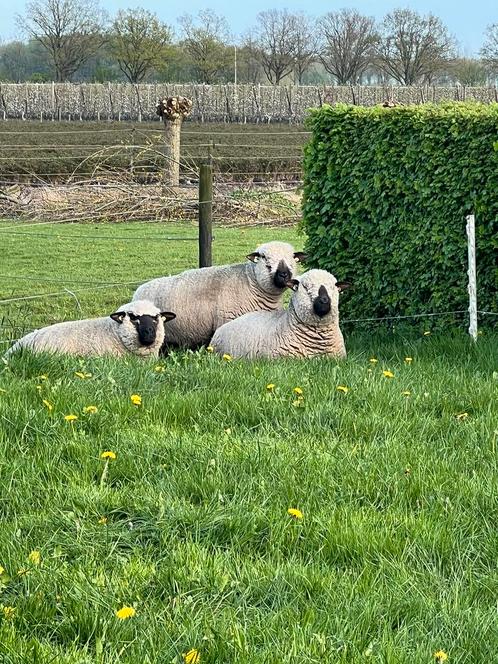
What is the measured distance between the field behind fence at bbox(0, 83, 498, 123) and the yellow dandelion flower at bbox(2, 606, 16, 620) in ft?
206

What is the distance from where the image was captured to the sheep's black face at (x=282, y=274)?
9734 mm

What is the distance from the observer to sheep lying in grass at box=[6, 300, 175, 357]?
8477mm

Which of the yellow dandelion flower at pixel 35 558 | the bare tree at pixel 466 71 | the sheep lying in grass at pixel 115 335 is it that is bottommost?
the sheep lying in grass at pixel 115 335

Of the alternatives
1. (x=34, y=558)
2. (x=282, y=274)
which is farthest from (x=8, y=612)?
(x=282, y=274)

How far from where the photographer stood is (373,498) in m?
4.39

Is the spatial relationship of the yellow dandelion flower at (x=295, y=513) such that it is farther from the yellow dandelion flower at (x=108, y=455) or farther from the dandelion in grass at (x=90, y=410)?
the dandelion in grass at (x=90, y=410)

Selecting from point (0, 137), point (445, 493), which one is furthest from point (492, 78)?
point (445, 493)

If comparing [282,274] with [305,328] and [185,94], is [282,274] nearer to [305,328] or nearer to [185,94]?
[305,328]

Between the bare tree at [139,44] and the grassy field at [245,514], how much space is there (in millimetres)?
93547

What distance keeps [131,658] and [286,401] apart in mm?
2871

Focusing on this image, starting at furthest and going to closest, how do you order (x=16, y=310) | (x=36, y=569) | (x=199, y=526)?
(x=16, y=310)
(x=199, y=526)
(x=36, y=569)

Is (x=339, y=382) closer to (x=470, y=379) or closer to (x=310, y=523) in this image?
(x=470, y=379)

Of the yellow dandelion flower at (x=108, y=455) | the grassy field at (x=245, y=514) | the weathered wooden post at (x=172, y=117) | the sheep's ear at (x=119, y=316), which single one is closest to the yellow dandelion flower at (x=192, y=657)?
the grassy field at (x=245, y=514)

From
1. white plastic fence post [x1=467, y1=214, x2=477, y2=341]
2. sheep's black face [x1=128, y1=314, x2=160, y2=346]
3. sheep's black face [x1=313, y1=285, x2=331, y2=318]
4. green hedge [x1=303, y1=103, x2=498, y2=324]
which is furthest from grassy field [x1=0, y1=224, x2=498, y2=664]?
green hedge [x1=303, y1=103, x2=498, y2=324]
